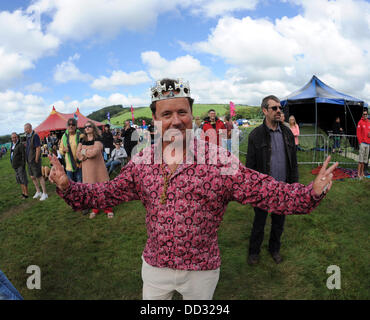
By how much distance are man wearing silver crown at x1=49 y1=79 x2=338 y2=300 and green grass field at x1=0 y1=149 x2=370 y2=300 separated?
80.2 inches

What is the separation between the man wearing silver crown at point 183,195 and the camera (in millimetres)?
1549

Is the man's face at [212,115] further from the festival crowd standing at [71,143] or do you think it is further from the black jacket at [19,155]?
the black jacket at [19,155]

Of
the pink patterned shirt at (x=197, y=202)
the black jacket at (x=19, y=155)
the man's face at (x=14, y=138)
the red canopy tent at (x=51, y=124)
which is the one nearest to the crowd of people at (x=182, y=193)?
the pink patterned shirt at (x=197, y=202)

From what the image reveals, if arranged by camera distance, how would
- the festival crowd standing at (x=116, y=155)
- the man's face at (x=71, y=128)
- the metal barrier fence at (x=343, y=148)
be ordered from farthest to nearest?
the metal barrier fence at (x=343, y=148) < the festival crowd standing at (x=116, y=155) < the man's face at (x=71, y=128)

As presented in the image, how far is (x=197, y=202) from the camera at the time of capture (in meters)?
1.55

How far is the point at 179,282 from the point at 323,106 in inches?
683

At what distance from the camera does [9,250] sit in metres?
4.83

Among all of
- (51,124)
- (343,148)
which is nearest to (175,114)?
(343,148)

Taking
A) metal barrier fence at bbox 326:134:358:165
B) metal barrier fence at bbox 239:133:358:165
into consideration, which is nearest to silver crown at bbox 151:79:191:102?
metal barrier fence at bbox 239:133:358:165

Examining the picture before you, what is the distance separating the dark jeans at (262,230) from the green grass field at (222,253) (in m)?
0.24

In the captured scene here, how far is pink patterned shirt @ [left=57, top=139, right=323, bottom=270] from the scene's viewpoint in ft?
5.06
